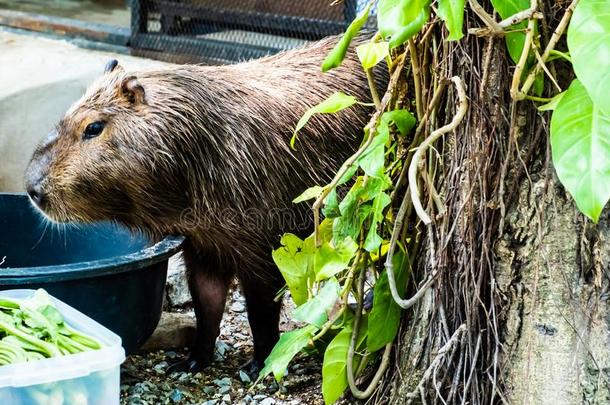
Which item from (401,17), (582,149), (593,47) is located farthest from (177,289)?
(593,47)

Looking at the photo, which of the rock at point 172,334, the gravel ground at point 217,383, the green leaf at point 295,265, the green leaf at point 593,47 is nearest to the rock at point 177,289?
the rock at point 172,334

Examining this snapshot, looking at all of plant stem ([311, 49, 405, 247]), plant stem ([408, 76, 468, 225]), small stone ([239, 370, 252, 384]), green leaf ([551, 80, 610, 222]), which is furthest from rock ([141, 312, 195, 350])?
green leaf ([551, 80, 610, 222])

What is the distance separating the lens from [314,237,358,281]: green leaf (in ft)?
10.9

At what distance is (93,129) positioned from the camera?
13.1 ft

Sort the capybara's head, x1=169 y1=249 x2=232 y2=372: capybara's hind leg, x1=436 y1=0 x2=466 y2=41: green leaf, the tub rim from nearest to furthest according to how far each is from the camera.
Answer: x1=436 y1=0 x2=466 y2=41: green leaf → the tub rim → the capybara's head → x1=169 y1=249 x2=232 y2=372: capybara's hind leg

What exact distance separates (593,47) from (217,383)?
7.93 ft

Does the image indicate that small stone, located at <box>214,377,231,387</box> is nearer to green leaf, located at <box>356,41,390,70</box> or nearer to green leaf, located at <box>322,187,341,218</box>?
green leaf, located at <box>322,187,341,218</box>

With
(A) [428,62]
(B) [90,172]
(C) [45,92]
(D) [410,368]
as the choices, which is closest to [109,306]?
(B) [90,172]

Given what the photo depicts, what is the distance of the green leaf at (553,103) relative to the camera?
2.68 m

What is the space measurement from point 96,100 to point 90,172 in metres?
0.31

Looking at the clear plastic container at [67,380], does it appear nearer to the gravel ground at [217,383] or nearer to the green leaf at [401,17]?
the green leaf at [401,17]

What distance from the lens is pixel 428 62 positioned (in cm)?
313

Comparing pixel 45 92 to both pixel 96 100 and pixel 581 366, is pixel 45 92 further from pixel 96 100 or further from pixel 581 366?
pixel 581 366

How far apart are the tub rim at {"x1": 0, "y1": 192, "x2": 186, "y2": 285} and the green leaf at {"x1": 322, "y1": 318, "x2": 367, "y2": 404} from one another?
0.80m
